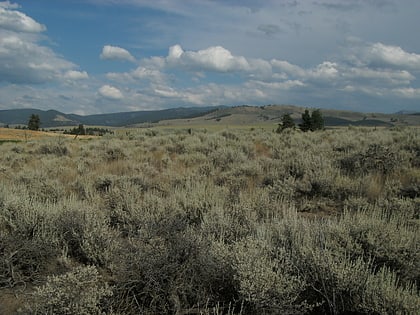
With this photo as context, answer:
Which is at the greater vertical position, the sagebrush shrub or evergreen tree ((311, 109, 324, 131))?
evergreen tree ((311, 109, 324, 131))

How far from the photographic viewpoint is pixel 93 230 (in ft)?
15.9

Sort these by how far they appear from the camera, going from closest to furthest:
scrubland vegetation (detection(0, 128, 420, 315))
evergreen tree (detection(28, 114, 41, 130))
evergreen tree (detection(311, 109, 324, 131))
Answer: scrubland vegetation (detection(0, 128, 420, 315)), evergreen tree (detection(311, 109, 324, 131)), evergreen tree (detection(28, 114, 41, 130))

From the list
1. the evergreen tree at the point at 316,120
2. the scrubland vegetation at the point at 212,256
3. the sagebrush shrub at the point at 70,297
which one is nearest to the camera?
the sagebrush shrub at the point at 70,297

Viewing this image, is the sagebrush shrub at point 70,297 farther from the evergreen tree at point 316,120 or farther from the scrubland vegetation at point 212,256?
the evergreen tree at point 316,120

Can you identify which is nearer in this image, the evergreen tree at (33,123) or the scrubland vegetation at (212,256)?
the scrubland vegetation at (212,256)

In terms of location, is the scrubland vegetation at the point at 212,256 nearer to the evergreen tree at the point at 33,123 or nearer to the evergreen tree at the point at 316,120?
the evergreen tree at the point at 316,120

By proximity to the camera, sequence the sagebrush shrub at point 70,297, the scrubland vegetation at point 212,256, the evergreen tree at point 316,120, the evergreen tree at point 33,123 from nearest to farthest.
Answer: the sagebrush shrub at point 70,297, the scrubland vegetation at point 212,256, the evergreen tree at point 316,120, the evergreen tree at point 33,123

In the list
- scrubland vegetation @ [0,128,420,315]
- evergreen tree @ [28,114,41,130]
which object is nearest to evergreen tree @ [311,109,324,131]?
scrubland vegetation @ [0,128,420,315]

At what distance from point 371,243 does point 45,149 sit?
17.2 metres

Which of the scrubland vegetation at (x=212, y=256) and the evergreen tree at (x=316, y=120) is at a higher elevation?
the evergreen tree at (x=316, y=120)

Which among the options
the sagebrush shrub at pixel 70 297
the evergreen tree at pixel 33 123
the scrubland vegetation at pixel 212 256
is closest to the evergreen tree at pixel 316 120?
the scrubland vegetation at pixel 212 256

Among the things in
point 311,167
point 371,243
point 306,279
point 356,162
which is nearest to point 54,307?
point 306,279

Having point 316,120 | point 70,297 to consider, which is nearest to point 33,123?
point 316,120

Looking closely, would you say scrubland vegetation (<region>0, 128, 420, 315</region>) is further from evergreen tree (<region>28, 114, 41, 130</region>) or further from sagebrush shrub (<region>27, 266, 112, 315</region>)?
evergreen tree (<region>28, 114, 41, 130</region>)
